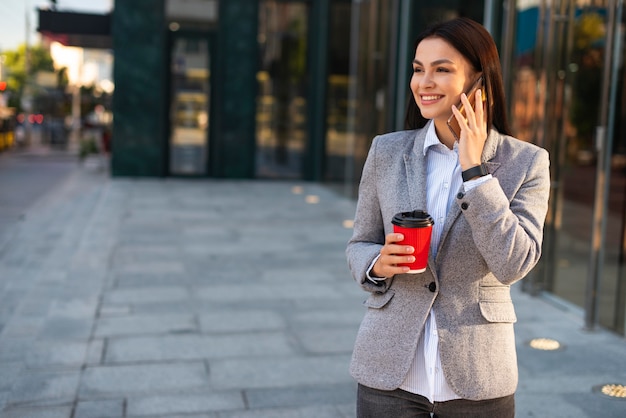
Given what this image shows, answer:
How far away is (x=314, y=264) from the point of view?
8.30 m

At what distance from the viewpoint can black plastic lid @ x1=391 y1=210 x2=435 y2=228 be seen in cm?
192

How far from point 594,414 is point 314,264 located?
438 cm

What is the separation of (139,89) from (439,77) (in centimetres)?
1517

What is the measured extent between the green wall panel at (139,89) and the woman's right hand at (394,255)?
1516 centimetres

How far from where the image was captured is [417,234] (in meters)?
1.92

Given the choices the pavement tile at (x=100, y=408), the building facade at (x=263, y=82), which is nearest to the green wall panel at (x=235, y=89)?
the building facade at (x=263, y=82)

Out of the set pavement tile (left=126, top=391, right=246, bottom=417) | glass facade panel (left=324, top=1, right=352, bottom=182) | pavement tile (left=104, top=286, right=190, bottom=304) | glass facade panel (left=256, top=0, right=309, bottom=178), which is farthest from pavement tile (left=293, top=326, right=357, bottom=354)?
glass facade panel (left=256, top=0, right=309, bottom=178)

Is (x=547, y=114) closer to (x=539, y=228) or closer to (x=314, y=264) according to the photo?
(x=314, y=264)

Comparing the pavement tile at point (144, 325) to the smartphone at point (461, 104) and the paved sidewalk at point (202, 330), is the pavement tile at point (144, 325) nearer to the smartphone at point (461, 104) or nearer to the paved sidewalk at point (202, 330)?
the paved sidewalk at point (202, 330)

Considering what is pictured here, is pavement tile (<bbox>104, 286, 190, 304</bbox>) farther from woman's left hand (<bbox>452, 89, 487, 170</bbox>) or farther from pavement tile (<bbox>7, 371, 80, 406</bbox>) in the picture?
woman's left hand (<bbox>452, 89, 487, 170</bbox>)

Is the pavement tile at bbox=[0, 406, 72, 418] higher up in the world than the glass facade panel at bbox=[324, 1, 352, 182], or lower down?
lower down

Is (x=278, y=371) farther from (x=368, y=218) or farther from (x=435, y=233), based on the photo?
(x=435, y=233)

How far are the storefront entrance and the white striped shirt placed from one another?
4.16 metres

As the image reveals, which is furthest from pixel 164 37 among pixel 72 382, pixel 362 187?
pixel 362 187
